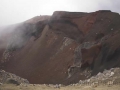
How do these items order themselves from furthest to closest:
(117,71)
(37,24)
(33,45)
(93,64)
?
(37,24)
(33,45)
(93,64)
(117,71)

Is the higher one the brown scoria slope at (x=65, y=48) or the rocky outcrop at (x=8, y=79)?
the brown scoria slope at (x=65, y=48)

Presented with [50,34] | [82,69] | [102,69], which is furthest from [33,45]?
[102,69]

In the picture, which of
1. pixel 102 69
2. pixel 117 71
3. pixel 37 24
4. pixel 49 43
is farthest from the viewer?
pixel 37 24

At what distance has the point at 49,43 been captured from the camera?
33375 mm

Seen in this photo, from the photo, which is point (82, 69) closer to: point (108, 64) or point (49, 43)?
point (108, 64)

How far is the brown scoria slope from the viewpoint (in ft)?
70.2

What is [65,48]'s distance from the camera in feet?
98.0

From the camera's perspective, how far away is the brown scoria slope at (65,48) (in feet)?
70.2

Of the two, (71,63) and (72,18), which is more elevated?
(72,18)

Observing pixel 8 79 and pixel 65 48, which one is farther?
pixel 65 48

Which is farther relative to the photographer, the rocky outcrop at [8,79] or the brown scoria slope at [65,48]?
the brown scoria slope at [65,48]

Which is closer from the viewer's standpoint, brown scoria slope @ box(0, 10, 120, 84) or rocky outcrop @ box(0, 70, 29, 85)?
rocky outcrop @ box(0, 70, 29, 85)

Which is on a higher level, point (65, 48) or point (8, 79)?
point (65, 48)

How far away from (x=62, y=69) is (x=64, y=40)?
6.30m
